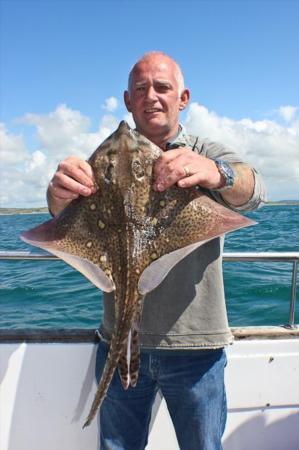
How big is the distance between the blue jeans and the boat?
80 cm

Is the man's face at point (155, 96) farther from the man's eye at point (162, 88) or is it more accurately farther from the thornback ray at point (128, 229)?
the thornback ray at point (128, 229)

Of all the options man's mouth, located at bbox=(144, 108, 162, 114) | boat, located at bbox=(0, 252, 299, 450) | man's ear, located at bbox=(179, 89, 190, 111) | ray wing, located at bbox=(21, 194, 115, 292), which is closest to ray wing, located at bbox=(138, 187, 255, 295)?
ray wing, located at bbox=(21, 194, 115, 292)

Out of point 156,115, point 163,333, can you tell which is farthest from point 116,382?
point 156,115

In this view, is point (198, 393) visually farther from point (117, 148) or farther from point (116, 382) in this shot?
point (117, 148)

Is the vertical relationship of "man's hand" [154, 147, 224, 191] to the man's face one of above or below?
below

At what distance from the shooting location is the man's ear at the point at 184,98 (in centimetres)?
291

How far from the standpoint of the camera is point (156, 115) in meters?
2.69

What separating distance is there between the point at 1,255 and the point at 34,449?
5.59ft

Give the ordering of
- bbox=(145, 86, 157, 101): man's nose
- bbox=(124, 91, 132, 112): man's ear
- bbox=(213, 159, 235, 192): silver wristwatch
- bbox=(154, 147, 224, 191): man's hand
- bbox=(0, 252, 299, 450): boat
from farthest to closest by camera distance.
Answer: bbox=(0, 252, 299, 450): boat, bbox=(124, 91, 132, 112): man's ear, bbox=(145, 86, 157, 101): man's nose, bbox=(213, 159, 235, 192): silver wristwatch, bbox=(154, 147, 224, 191): man's hand

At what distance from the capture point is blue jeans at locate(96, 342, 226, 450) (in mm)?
2602

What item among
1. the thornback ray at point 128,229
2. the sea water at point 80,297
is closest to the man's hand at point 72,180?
the thornback ray at point 128,229

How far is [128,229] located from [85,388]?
2009 millimetres

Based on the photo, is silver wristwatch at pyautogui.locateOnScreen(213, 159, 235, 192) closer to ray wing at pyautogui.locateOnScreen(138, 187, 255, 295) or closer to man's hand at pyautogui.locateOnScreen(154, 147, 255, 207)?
man's hand at pyautogui.locateOnScreen(154, 147, 255, 207)

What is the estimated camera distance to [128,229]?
211 centimetres
